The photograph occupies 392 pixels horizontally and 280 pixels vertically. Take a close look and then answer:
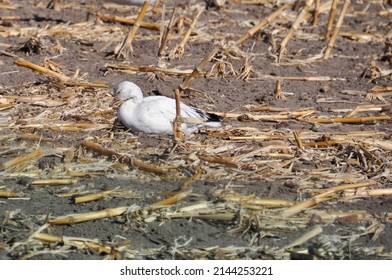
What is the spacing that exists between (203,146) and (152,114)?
1.87ft

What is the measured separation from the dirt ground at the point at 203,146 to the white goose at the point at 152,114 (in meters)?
0.10

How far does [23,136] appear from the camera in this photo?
8.44 m

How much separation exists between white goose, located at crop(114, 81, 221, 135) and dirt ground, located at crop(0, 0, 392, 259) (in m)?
0.10

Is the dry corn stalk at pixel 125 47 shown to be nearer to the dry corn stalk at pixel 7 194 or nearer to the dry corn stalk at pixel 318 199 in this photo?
the dry corn stalk at pixel 7 194

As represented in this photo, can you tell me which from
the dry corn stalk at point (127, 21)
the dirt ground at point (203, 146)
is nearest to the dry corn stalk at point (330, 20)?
the dirt ground at point (203, 146)

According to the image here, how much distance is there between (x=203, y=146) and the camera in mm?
8336

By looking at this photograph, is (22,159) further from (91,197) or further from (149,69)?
(149,69)

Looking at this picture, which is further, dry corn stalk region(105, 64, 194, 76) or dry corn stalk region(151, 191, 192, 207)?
dry corn stalk region(105, 64, 194, 76)

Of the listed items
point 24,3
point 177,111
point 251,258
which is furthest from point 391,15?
point 251,258

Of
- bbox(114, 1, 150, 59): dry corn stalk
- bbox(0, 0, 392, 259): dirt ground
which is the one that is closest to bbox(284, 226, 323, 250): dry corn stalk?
bbox(0, 0, 392, 259): dirt ground

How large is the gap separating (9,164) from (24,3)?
572cm

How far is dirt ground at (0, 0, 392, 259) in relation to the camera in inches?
264

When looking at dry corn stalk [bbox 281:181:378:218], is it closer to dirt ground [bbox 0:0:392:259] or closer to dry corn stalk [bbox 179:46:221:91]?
dirt ground [bbox 0:0:392:259]

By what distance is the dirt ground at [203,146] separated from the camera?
6711 millimetres
